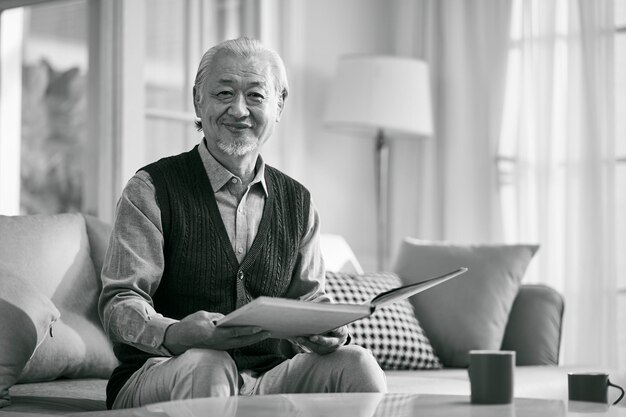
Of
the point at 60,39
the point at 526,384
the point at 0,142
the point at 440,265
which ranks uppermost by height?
the point at 60,39

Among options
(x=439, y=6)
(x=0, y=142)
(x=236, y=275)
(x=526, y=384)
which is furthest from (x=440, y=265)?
(x=0, y=142)

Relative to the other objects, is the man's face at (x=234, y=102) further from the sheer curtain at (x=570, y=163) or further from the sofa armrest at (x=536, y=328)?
the sheer curtain at (x=570, y=163)

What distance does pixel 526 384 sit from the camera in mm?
2645

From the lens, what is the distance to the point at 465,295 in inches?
126

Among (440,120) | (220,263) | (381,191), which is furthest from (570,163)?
(220,263)

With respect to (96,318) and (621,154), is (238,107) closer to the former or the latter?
(96,318)

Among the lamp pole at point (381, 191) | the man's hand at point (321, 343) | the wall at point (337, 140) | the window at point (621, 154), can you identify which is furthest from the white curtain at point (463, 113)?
the man's hand at point (321, 343)

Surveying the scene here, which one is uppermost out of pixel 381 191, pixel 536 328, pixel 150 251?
pixel 381 191

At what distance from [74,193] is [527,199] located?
5.65 meters

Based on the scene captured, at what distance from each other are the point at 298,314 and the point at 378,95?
2.63m

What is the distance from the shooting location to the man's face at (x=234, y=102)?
2090mm

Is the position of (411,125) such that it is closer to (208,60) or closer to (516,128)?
(516,128)

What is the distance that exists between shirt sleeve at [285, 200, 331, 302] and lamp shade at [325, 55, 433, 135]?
200cm

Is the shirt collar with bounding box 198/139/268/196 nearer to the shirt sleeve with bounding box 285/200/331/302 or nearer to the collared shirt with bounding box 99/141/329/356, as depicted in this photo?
the collared shirt with bounding box 99/141/329/356
